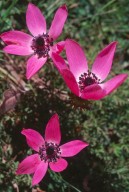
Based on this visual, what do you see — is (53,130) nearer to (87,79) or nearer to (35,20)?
(87,79)

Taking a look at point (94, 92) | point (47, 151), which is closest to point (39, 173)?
point (47, 151)

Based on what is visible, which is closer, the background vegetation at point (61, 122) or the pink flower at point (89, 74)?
the pink flower at point (89, 74)

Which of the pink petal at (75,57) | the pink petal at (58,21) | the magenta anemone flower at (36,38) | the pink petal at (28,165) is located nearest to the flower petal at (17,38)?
the magenta anemone flower at (36,38)

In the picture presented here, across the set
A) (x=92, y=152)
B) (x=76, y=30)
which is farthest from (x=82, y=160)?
(x=76, y=30)

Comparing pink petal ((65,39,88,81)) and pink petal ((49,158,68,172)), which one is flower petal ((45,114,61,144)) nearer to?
pink petal ((49,158,68,172))

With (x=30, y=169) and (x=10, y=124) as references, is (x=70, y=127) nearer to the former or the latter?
(x=10, y=124)

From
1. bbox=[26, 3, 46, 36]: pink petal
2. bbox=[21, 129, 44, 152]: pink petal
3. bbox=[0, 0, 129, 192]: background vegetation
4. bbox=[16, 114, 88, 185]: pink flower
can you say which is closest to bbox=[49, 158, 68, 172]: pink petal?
bbox=[16, 114, 88, 185]: pink flower

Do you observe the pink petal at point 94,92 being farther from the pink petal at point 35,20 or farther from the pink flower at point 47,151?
the pink petal at point 35,20

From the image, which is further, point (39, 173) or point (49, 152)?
point (49, 152)
